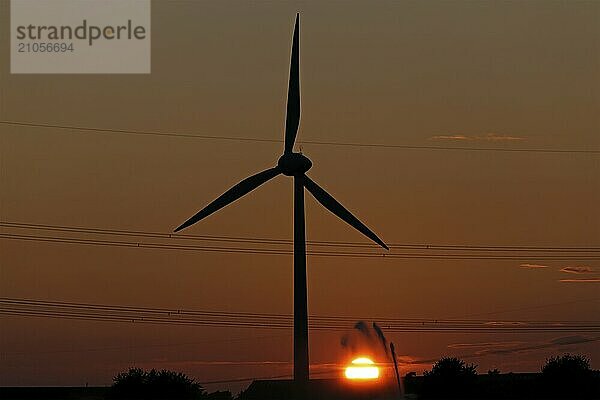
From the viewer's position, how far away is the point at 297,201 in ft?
389

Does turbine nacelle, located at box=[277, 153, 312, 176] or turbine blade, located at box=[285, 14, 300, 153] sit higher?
turbine blade, located at box=[285, 14, 300, 153]

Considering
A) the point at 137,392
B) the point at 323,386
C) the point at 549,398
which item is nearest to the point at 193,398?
the point at 137,392

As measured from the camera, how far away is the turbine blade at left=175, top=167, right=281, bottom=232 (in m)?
122

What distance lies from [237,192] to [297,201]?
6.55 m

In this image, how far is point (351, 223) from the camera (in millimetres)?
120188

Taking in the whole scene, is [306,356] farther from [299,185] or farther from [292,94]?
[292,94]

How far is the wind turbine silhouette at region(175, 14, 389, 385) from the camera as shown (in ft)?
376

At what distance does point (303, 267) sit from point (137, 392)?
8597cm

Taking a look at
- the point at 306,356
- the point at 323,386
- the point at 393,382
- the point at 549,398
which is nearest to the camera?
the point at 306,356

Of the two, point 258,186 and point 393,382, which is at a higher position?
point 258,186

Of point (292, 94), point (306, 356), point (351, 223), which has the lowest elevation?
point (306, 356)

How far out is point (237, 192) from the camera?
122 meters

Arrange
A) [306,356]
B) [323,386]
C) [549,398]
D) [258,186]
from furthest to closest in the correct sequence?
1. [549,398]
2. [323,386]
3. [258,186]
4. [306,356]

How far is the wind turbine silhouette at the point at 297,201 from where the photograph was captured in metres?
115
